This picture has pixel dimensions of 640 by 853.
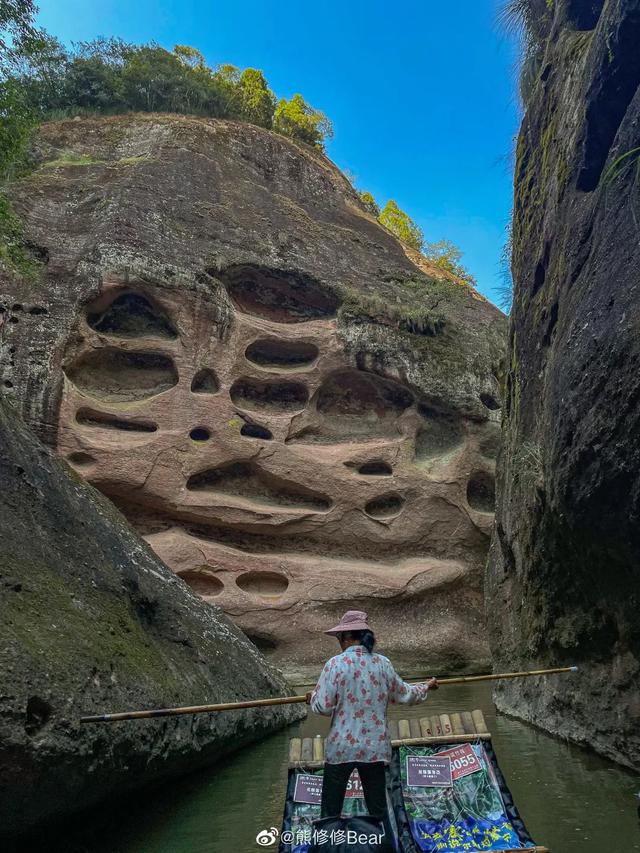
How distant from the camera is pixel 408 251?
21844 millimetres

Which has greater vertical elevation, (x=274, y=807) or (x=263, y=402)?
(x=263, y=402)

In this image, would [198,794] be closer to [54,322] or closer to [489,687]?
[489,687]

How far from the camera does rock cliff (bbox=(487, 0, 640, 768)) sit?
459 cm

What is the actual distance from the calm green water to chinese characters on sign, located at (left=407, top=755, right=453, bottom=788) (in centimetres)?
61

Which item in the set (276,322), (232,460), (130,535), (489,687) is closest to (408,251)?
(276,322)

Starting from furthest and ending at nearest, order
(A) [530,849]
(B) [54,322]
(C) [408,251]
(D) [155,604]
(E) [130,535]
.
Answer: (C) [408,251] < (B) [54,322] < (E) [130,535] < (D) [155,604] < (A) [530,849]

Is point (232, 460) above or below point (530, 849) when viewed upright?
above

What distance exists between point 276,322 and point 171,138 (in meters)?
6.77

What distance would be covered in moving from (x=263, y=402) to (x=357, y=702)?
40.6 feet

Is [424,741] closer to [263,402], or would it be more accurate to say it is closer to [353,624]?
[353,624]

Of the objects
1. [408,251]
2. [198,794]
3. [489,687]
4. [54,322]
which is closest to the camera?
[198,794]

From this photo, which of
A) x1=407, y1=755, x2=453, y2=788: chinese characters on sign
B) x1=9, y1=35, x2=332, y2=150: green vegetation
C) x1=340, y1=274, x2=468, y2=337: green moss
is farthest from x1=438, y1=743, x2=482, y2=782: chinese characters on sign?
x1=9, y1=35, x2=332, y2=150: green vegetation

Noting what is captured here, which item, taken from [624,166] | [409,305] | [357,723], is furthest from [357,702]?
[409,305]

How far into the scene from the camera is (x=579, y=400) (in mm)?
4879
